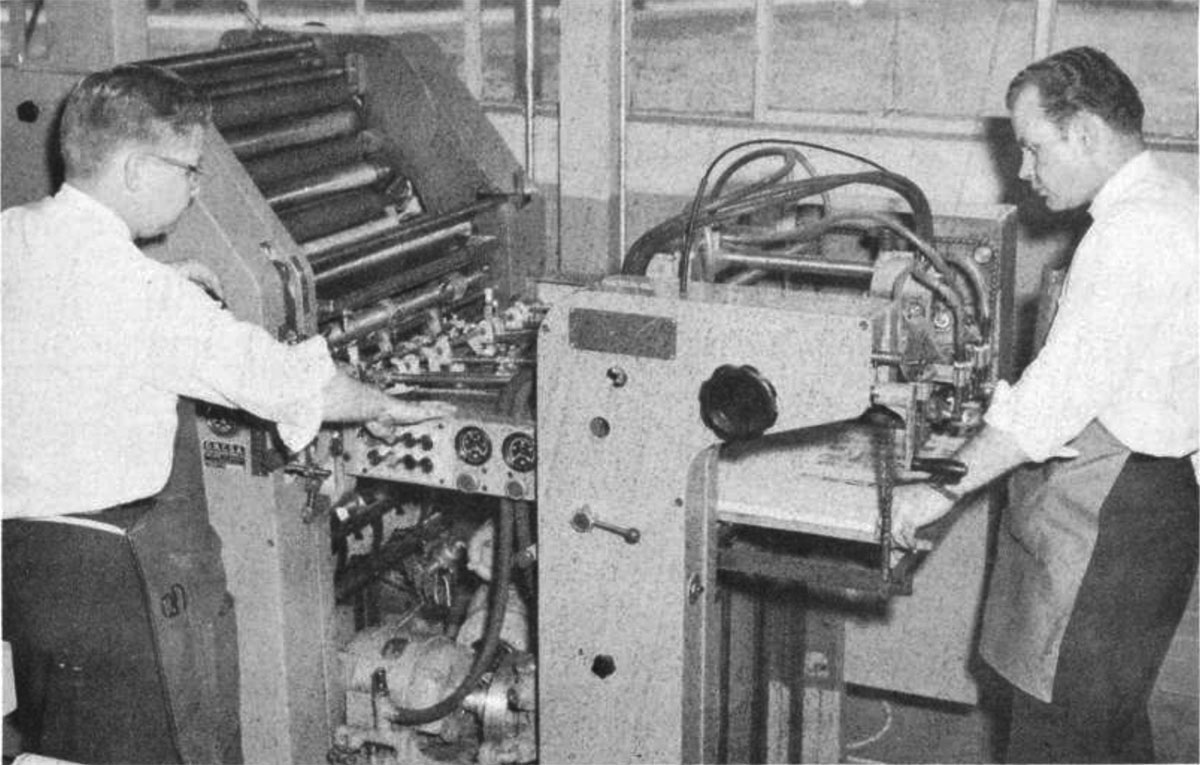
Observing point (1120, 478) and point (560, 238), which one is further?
point (560, 238)

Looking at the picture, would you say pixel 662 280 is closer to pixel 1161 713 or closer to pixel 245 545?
pixel 245 545

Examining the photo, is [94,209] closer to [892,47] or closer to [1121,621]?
[1121,621]

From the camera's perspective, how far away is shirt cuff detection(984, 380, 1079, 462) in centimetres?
240

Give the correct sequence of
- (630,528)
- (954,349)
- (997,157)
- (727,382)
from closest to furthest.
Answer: (727,382) < (630,528) < (954,349) < (997,157)

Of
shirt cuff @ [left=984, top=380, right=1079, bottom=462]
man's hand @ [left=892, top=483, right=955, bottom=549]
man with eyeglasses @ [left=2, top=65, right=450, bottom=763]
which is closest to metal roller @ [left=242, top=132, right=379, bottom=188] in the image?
man with eyeglasses @ [left=2, top=65, right=450, bottom=763]

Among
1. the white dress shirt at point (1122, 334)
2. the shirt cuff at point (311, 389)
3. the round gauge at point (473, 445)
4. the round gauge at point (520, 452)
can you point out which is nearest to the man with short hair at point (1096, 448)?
the white dress shirt at point (1122, 334)

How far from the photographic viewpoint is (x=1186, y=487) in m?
2.61

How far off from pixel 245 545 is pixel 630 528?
34.7 inches

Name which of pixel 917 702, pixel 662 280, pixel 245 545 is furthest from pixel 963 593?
pixel 245 545

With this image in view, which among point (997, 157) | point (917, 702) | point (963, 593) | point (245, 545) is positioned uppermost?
point (997, 157)

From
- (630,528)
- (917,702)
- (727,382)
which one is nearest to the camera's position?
(727,382)

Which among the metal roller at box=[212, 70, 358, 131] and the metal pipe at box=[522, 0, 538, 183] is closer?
the metal roller at box=[212, 70, 358, 131]

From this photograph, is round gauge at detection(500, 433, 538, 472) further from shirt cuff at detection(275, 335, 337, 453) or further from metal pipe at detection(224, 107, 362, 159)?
metal pipe at detection(224, 107, 362, 159)

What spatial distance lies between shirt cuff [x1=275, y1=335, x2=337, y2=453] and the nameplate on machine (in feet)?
1.49
